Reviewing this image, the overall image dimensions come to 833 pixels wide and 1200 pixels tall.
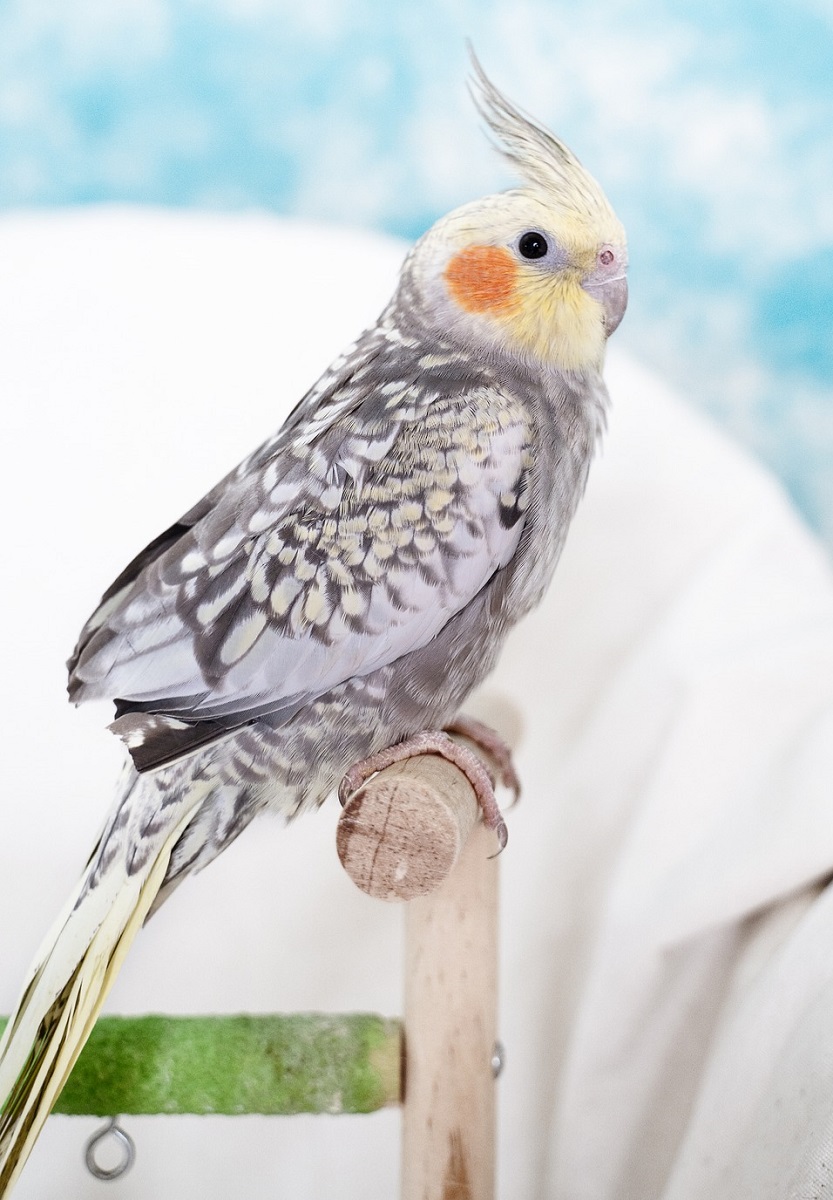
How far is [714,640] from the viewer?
1.14 m

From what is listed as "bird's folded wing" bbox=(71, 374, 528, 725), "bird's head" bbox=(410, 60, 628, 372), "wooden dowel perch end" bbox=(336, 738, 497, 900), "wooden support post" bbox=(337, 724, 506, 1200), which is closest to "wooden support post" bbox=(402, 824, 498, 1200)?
"wooden support post" bbox=(337, 724, 506, 1200)

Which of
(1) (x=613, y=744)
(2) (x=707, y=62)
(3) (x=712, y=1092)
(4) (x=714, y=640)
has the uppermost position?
(2) (x=707, y=62)

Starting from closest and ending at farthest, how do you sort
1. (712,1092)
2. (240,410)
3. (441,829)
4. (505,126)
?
(441,829), (505,126), (712,1092), (240,410)

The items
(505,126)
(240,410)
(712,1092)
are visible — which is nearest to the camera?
(505,126)

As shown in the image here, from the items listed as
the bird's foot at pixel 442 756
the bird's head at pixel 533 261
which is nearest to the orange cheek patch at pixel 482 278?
the bird's head at pixel 533 261

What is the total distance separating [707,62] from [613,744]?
0.76 m

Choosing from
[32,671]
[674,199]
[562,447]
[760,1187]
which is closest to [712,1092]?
[760,1187]

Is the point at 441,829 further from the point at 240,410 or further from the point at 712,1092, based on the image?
the point at 240,410

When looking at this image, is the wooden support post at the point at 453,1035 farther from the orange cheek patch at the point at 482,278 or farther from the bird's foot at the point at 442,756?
the orange cheek patch at the point at 482,278

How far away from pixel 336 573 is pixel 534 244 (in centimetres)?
29

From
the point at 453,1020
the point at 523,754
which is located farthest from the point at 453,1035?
the point at 523,754

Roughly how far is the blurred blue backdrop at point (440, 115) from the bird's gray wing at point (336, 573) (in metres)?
0.53

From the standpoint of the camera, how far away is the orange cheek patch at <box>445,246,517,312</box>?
778mm

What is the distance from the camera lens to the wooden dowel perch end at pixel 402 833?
698 mm
